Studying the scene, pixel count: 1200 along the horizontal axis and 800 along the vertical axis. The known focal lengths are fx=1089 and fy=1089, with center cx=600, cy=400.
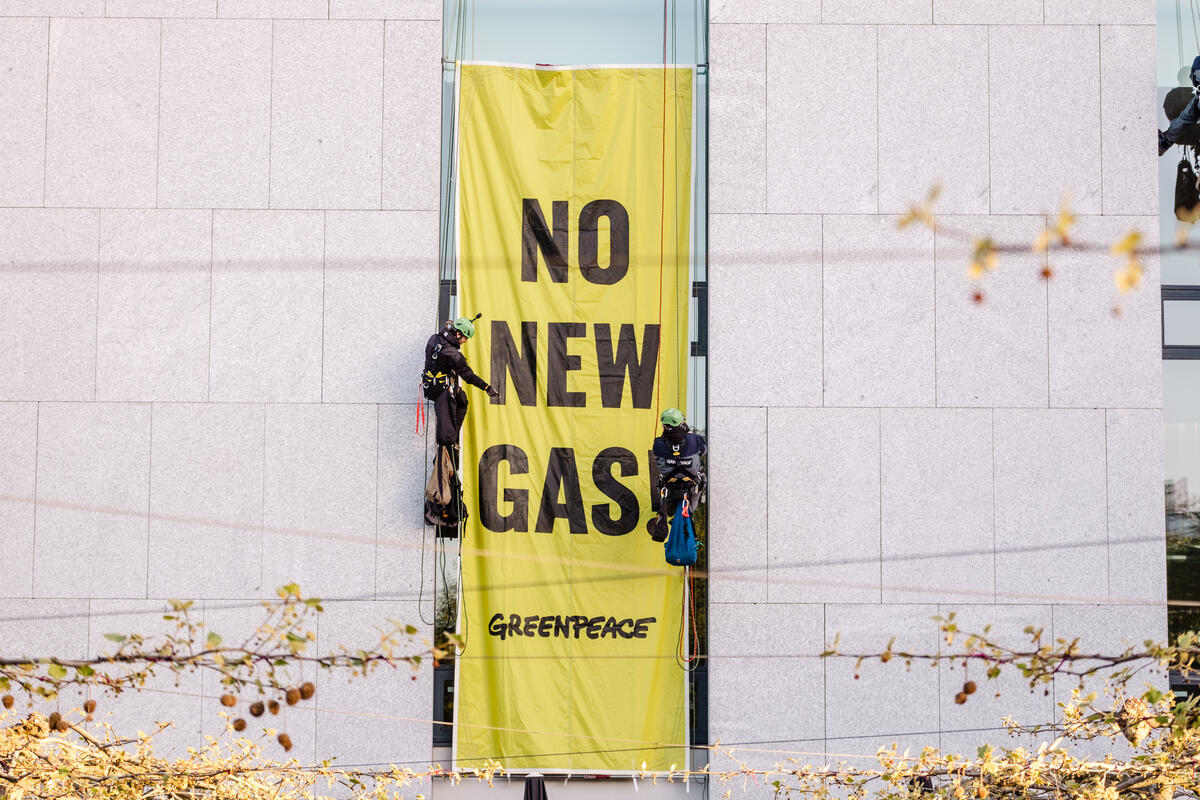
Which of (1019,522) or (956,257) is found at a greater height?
(956,257)

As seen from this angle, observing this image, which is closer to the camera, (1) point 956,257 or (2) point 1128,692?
(2) point 1128,692

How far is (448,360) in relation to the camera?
809cm

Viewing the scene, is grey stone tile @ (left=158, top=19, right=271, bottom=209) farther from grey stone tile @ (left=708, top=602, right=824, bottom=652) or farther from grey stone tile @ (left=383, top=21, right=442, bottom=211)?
grey stone tile @ (left=708, top=602, right=824, bottom=652)

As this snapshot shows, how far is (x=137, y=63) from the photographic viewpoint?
29.1ft

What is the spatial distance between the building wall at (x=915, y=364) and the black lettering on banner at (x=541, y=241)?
121 cm

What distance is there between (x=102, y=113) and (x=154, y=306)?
1.64 meters

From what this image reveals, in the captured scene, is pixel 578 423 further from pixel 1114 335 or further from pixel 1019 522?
pixel 1114 335

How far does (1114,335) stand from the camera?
8.73 metres

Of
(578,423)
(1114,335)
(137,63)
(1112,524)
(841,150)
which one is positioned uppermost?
(137,63)

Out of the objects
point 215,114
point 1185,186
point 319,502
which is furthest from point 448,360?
point 1185,186

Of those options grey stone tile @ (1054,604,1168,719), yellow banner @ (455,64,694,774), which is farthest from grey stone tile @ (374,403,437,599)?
grey stone tile @ (1054,604,1168,719)

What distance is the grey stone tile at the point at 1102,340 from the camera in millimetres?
8664

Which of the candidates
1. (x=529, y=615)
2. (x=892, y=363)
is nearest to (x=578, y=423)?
(x=529, y=615)

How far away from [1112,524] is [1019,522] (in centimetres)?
74
